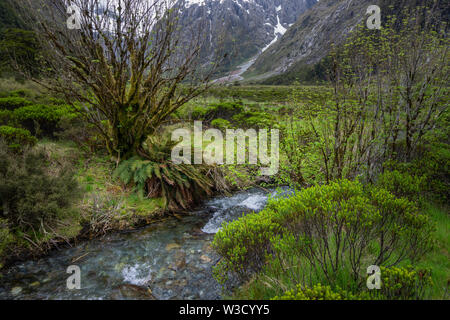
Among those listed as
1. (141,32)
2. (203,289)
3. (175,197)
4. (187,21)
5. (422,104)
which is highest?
(187,21)

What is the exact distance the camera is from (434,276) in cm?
238

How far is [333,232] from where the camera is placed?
287 cm

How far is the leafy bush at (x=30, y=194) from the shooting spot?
12.8 ft

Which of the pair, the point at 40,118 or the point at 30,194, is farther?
the point at 40,118

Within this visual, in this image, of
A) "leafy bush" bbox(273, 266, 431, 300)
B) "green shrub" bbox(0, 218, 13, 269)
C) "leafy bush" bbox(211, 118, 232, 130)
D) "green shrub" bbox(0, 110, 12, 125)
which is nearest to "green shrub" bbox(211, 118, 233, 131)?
"leafy bush" bbox(211, 118, 232, 130)

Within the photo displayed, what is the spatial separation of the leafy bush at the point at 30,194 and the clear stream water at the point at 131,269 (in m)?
0.71

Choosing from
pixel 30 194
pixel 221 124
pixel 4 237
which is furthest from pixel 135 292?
pixel 221 124

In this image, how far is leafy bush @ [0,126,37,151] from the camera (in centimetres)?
521

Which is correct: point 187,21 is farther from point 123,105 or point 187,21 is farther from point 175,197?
point 175,197

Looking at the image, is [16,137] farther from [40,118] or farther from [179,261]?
[179,261]

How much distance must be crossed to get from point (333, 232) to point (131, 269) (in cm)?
334

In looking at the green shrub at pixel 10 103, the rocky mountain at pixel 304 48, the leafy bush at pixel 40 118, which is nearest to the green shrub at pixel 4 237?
the leafy bush at pixel 40 118
